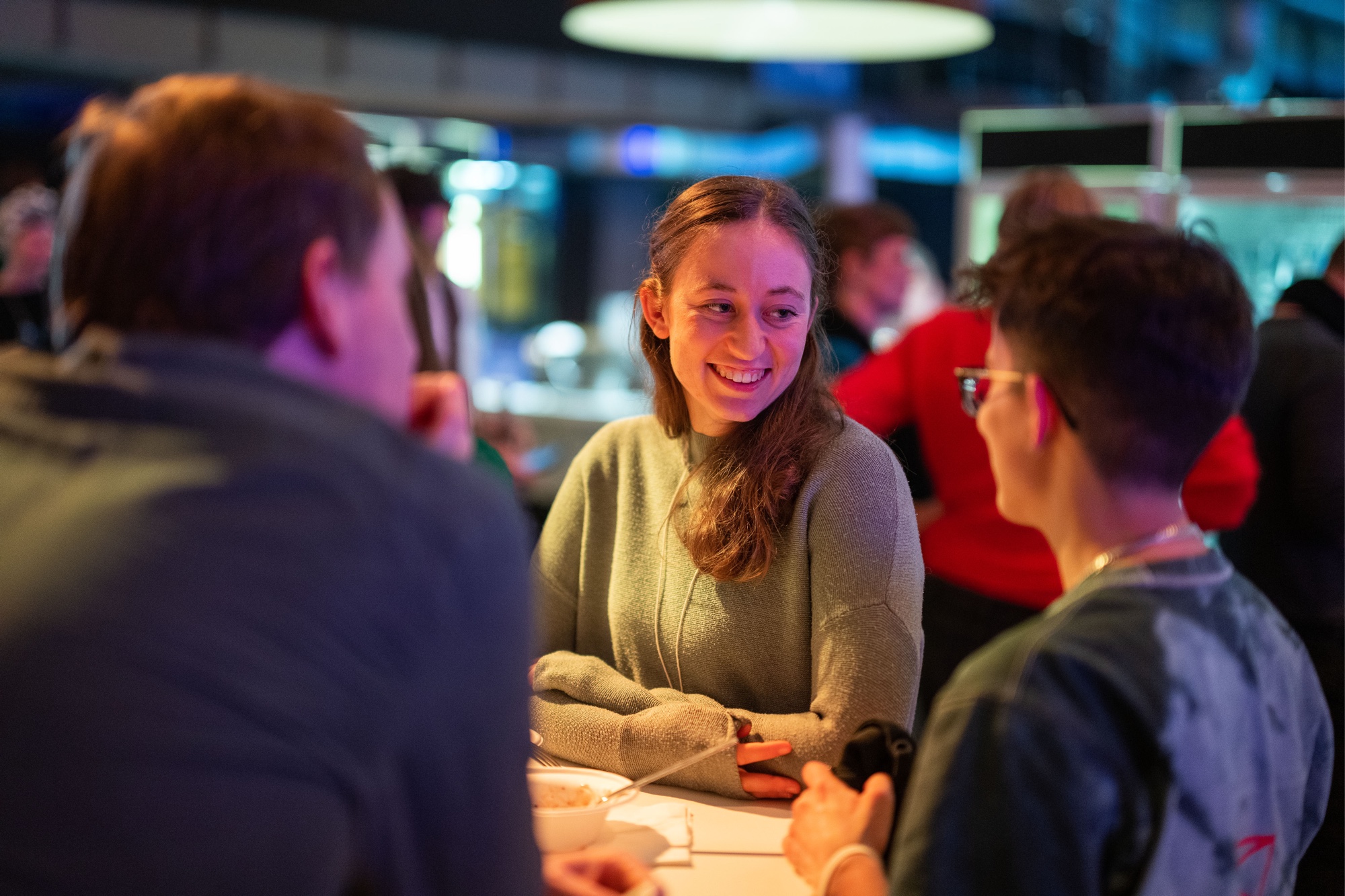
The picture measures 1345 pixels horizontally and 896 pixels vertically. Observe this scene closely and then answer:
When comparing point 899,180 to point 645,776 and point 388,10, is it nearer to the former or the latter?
point 388,10

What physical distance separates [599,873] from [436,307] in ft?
3.61

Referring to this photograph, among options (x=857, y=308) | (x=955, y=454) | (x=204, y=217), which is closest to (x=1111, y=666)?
(x=204, y=217)

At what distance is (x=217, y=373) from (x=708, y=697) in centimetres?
98

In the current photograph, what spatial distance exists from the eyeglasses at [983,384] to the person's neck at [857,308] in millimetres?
2338

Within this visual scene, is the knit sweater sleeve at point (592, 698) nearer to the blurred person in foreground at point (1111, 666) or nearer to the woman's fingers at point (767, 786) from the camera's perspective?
the woman's fingers at point (767, 786)

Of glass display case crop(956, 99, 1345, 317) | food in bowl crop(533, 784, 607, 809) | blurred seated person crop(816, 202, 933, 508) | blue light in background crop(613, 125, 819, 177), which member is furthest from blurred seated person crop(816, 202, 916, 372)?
blue light in background crop(613, 125, 819, 177)

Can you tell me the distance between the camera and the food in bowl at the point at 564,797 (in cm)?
135

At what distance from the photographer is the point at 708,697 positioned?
1.59 m

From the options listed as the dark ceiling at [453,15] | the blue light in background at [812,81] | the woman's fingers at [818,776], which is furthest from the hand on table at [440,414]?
the blue light in background at [812,81]

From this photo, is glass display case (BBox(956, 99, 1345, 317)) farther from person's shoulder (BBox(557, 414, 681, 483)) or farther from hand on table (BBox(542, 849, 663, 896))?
hand on table (BBox(542, 849, 663, 896))

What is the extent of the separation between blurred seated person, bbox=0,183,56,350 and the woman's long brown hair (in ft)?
11.2

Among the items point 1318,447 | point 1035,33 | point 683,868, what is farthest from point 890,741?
point 1035,33

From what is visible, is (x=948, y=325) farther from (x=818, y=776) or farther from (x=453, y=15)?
(x=453, y=15)

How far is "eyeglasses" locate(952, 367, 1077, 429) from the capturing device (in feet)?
3.44
